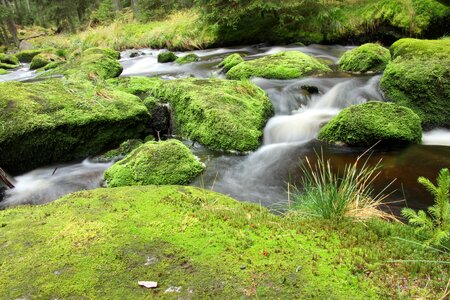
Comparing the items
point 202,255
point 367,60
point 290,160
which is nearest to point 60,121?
point 290,160

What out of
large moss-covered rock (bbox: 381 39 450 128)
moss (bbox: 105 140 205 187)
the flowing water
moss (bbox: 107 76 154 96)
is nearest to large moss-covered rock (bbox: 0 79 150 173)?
the flowing water

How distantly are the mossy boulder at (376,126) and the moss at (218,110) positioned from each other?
1.64m

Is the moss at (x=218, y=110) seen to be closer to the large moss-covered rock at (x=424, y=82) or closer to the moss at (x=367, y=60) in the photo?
the large moss-covered rock at (x=424, y=82)

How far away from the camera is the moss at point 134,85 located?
8.98m

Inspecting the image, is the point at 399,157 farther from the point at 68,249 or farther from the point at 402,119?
the point at 68,249

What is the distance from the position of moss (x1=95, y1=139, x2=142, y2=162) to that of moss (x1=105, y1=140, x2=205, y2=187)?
922 mm

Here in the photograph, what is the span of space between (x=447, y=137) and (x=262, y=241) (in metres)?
5.86

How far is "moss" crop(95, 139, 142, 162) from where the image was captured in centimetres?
680

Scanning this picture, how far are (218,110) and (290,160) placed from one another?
1793 millimetres

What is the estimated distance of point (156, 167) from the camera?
5648 millimetres

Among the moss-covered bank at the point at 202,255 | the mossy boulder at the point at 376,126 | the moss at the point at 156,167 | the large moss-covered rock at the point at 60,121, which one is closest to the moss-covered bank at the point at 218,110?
the large moss-covered rock at the point at 60,121

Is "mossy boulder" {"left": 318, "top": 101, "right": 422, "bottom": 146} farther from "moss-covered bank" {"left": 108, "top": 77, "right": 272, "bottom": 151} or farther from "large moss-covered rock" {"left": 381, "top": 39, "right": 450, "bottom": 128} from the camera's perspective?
"moss-covered bank" {"left": 108, "top": 77, "right": 272, "bottom": 151}

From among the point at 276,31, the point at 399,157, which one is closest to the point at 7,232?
the point at 399,157

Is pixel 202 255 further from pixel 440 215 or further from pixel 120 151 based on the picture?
pixel 120 151
